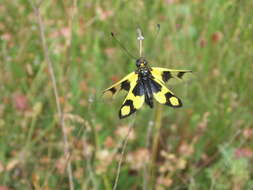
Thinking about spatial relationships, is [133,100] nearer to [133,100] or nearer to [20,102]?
[133,100]

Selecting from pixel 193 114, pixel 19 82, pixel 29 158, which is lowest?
pixel 29 158

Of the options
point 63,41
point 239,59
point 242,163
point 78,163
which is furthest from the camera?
point 63,41

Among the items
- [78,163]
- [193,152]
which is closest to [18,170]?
[78,163]

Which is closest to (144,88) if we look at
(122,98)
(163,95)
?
(163,95)

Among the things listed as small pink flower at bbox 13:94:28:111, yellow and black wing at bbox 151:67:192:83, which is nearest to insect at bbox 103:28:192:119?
yellow and black wing at bbox 151:67:192:83

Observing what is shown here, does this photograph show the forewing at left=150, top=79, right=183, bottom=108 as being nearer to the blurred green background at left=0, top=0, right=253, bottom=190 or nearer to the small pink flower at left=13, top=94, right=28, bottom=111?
the blurred green background at left=0, top=0, right=253, bottom=190

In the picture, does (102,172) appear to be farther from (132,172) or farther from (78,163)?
(132,172)

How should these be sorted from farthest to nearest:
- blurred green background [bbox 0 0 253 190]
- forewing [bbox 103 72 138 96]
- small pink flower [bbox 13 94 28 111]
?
small pink flower [bbox 13 94 28 111] → blurred green background [bbox 0 0 253 190] → forewing [bbox 103 72 138 96]
